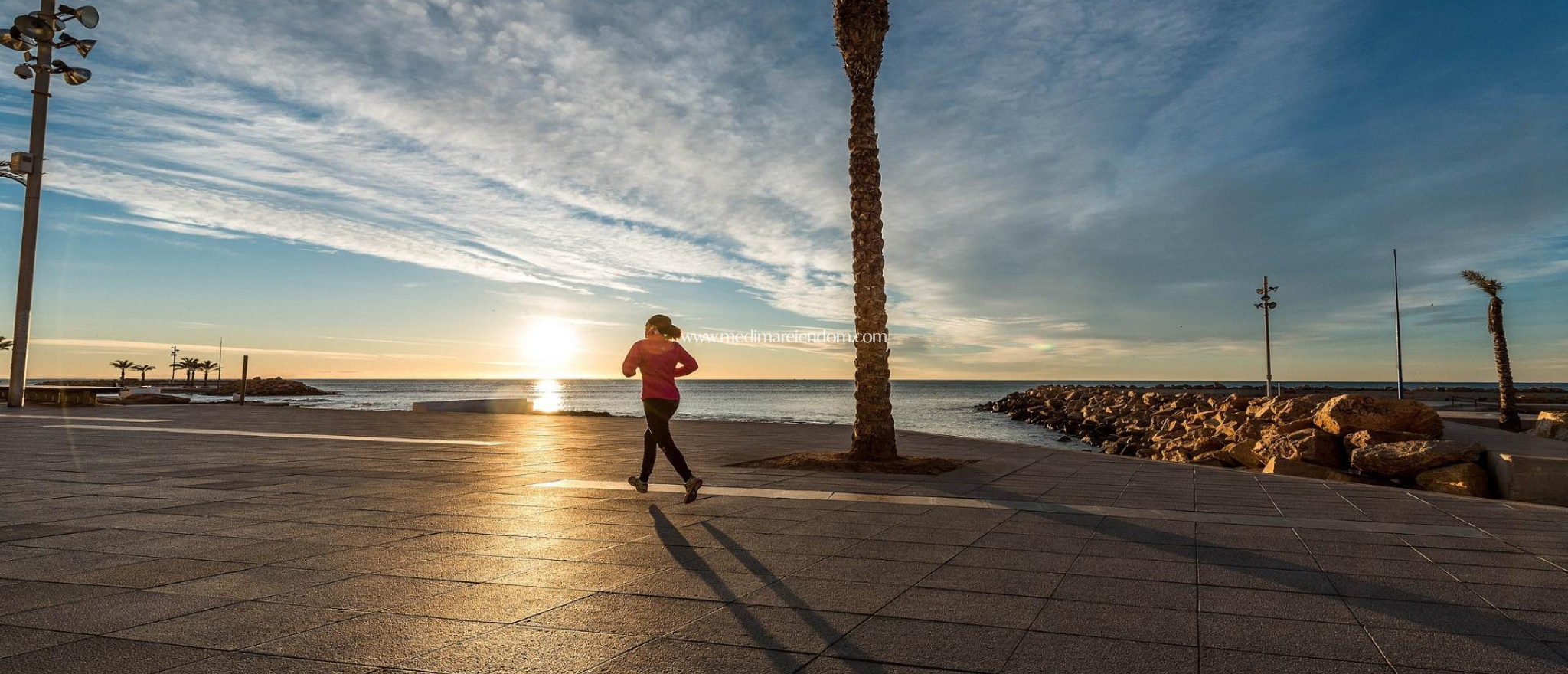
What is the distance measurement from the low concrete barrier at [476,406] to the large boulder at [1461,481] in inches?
885

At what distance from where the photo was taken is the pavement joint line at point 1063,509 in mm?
6250

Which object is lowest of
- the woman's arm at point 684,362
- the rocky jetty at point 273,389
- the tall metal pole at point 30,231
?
the rocky jetty at point 273,389

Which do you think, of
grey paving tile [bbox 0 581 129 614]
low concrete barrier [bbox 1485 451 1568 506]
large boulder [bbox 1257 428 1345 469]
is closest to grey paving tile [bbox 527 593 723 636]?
grey paving tile [bbox 0 581 129 614]

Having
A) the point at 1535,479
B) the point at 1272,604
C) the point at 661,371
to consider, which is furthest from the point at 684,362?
the point at 1535,479

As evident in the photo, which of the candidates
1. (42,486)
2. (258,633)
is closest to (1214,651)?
(258,633)

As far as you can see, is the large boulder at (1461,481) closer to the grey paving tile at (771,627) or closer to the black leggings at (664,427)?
the black leggings at (664,427)

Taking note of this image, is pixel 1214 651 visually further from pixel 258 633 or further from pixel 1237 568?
pixel 258 633

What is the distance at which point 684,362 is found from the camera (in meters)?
7.48

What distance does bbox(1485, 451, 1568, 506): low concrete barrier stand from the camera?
813cm

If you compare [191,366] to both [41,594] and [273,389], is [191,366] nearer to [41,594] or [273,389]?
[273,389]

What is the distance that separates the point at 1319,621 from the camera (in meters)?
3.78

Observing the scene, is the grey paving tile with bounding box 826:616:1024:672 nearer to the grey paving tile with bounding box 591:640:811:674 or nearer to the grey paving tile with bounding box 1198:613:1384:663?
the grey paving tile with bounding box 591:640:811:674

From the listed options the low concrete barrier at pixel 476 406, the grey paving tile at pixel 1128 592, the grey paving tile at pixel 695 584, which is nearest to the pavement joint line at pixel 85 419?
the low concrete barrier at pixel 476 406

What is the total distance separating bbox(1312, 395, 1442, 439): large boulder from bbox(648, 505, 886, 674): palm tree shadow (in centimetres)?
1127
